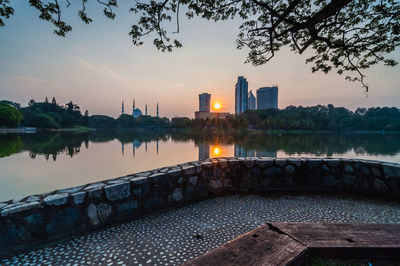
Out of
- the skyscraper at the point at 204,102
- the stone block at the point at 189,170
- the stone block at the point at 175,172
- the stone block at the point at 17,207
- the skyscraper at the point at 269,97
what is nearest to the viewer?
the stone block at the point at 17,207

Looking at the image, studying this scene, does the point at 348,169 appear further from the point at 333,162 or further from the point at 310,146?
the point at 310,146

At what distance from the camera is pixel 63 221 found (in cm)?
196

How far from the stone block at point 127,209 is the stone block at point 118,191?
0.37 ft

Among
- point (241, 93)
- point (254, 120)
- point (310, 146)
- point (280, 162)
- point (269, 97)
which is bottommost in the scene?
point (310, 146)

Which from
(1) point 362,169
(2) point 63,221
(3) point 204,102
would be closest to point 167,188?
(2) point 63,221

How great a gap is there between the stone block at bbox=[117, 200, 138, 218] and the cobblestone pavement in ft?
0.38

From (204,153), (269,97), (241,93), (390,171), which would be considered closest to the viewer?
(390,171)

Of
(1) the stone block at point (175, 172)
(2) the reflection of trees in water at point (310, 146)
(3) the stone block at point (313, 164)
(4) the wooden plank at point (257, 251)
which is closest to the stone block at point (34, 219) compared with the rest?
(1) the stone block at point (175, 172)

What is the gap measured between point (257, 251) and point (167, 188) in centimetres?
174

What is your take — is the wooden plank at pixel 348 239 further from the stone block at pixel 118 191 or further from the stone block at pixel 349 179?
the stone block at pixel 349 179

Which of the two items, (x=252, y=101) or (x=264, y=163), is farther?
(x=252, y=101)

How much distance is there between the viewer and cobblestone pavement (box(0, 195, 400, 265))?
1.71 meters

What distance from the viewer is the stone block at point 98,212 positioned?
2.12 m

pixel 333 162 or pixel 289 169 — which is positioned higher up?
pixel 333 162
